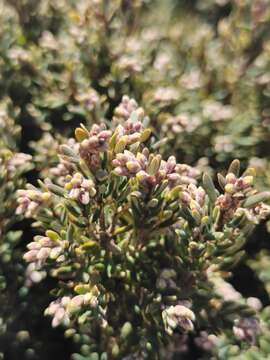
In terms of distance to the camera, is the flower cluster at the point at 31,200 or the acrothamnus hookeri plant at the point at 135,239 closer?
the acrothamnus hookeri plant at the point at 135,239

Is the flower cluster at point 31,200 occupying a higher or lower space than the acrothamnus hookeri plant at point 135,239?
higher

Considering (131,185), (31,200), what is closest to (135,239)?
(131,185)

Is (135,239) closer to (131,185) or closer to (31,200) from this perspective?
(131,185)

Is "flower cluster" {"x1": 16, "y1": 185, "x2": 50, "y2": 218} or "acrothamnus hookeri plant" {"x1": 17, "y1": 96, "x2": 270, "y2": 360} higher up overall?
"flower cluster" {"x1": 16, "y1": 185, "x2": 50, "y2": 218}

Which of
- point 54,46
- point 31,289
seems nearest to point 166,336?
point 31,289

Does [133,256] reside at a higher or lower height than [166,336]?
higher

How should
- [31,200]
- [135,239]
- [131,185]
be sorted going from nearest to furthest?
[131,185]
[31,200]
[135,239]

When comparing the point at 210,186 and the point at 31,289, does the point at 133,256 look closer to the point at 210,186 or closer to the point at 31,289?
the point at 210,186

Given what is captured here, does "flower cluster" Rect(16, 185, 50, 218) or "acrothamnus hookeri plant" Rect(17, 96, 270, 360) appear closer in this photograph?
"acrothamnus hookeri plant" Rect(17, 96, 270, 360)
